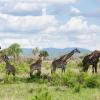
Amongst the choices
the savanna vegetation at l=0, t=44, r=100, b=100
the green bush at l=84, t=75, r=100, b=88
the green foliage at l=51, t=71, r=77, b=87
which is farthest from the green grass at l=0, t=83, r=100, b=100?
the green bush at l=84, t=75, r=100, b=88

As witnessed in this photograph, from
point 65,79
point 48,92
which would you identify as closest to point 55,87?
point 65,79

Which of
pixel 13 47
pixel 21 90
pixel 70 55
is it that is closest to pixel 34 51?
pixel 13 47

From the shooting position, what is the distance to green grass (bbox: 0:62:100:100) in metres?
20.0

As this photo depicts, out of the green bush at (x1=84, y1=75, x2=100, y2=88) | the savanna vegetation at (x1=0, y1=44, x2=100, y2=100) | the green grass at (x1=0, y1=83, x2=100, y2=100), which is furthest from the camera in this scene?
the green bush at (x1=84, y1=75, x2=100, y2=88)

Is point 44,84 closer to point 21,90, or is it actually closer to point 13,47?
point 21,90

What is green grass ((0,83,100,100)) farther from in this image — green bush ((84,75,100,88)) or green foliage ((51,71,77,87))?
green bush ((84,75,100,88))

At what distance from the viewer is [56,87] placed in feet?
77.8

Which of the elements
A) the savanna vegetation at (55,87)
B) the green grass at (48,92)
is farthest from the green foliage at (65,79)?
the green grass at (48,92)

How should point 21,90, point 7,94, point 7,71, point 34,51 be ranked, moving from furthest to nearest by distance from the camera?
1. point 34,51
2. point 7,71
3. point 21,90
4. point 7,94

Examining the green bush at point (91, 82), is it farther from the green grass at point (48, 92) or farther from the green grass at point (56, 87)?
the green grass at point (48, 92)

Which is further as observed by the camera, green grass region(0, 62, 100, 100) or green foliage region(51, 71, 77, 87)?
green foliage region(51, 71, 77, 87)

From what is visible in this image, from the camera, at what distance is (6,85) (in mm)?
25453

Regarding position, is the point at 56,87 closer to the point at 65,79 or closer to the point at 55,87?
the point at 55,87

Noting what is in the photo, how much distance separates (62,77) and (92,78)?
1783mm
